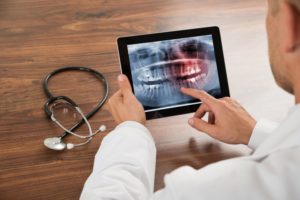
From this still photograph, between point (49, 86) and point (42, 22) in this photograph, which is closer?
point (49, 86)

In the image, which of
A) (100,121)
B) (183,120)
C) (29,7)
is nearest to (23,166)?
(100,121)

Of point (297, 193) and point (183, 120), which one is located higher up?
point (297, 193)

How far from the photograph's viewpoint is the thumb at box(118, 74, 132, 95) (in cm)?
92

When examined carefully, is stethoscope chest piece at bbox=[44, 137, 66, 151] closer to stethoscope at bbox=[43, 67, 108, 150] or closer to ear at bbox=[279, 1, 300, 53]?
stethoscope at bbox=[43, 67, 108, 150]

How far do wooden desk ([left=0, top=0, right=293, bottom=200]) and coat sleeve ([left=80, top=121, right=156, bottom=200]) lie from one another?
0.25ft

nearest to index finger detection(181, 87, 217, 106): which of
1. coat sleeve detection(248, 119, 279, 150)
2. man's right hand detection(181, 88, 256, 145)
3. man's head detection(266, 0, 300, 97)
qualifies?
man's right hand detection(181, 88, 256, 145)

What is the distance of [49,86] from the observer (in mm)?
1032

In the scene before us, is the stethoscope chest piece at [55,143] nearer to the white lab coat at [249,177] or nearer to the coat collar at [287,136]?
the white lab coat at [249,177]

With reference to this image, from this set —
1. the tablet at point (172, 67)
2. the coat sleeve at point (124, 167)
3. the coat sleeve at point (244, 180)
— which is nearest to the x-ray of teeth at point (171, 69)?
the tablet at point (172, 67)

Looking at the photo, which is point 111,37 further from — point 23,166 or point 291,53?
point 291,53

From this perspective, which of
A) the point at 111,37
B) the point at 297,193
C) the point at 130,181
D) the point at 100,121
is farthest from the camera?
the point at 111,37

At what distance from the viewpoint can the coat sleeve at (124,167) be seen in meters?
0.77

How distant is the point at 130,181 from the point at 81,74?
15.0 inches

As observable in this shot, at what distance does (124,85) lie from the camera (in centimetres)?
94
